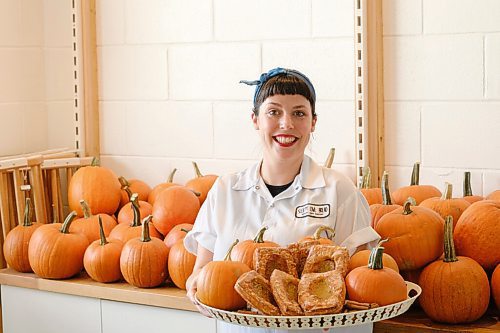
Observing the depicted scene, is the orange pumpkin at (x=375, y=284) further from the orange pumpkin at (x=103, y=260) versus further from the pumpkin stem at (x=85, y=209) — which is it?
the pumpkin stem at (x=85, y=209)

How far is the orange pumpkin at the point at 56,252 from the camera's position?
3123mm

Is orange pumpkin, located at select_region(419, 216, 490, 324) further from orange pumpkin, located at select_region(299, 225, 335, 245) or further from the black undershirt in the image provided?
the black undershirt

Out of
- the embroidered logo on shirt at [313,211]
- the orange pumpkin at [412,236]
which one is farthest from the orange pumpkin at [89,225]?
the orange pumpkin at [412,236]

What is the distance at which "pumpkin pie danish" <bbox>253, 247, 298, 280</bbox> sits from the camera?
219cm

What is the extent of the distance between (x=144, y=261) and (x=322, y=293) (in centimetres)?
102

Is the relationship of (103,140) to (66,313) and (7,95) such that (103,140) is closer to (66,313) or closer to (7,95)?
(7,95)

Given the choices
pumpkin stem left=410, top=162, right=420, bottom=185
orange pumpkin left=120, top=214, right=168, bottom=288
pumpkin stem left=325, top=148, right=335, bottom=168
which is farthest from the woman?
pumpkin stem left=325, top=148, right=335, bottom=168

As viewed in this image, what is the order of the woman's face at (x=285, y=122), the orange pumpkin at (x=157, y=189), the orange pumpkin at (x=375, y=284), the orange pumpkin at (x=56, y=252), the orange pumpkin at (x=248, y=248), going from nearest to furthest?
the orange pumpkin at (x=375, y=284) → the orange pumpkin at (x=248, y=248) → the woman's face at (x=285, y=122) → the orange pumpkin at (x=56, y=252) → the orange pumpkin at (x=157, y=189)

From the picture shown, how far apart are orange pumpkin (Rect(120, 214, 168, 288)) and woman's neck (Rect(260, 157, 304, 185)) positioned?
0.63 metres

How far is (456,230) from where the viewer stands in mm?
2602

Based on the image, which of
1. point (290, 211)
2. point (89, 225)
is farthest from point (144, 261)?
point (290, 211)

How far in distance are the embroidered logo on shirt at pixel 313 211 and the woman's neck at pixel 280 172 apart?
11 centimetres

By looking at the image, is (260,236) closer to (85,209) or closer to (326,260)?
(326,260)

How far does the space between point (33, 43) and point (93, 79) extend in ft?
1.07
